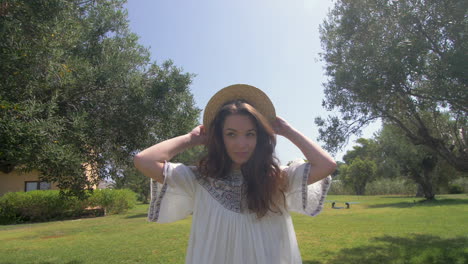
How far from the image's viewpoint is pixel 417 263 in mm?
7535

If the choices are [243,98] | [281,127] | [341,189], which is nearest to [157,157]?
[243,98]

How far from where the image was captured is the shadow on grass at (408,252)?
7.81 metres

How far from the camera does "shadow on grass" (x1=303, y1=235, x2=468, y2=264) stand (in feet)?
25.6

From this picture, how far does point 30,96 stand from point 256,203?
3948 mm

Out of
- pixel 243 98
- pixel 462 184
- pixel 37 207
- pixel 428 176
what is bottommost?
pixel 462 184

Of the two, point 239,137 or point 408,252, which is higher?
point 239,137

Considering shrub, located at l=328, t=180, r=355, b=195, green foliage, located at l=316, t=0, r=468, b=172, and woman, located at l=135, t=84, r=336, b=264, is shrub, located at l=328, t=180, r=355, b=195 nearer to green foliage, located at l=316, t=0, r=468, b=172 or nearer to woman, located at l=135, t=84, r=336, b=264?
green foliage, located at l=316, t=0, r=468, b=172

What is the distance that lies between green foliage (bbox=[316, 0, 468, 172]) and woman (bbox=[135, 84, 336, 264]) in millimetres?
4977

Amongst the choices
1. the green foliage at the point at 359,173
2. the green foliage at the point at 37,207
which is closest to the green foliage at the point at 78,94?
the green foliage at the point at 37,207

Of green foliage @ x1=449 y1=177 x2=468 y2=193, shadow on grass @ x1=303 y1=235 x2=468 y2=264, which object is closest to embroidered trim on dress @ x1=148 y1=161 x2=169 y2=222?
shadow on grass @ x1=303 y1=235 x2=468 y2=264

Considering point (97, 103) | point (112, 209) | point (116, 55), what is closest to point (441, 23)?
point (116, 55)

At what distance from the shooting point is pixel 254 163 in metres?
2.08

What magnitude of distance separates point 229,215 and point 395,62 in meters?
5.78

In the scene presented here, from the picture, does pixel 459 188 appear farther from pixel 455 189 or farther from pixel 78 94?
pixel 78 94
